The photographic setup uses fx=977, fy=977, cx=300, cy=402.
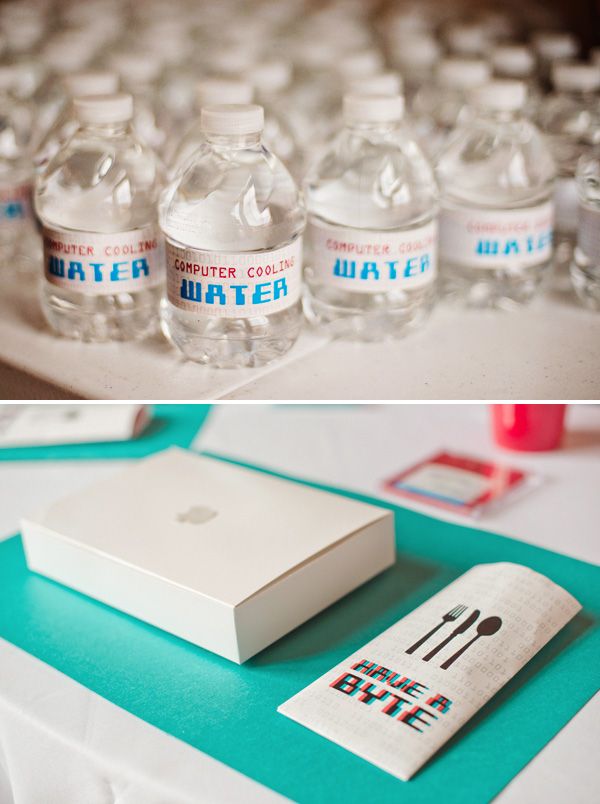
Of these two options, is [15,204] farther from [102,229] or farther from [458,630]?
[458,630]

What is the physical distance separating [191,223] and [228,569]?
0.36 metres

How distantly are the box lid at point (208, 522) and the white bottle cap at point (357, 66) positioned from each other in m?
0.59

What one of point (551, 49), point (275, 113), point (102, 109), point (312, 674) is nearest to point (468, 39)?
point (551, 49)

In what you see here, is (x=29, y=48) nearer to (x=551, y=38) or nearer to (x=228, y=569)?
(x=551, y=38)

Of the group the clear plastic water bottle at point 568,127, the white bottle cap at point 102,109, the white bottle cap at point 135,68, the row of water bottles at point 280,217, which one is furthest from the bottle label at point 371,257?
the white bottle cap at point 135,68

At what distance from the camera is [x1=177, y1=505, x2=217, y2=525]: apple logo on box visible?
1144 millimetres

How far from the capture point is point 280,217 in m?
1.08

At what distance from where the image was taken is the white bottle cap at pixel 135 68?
1.39m

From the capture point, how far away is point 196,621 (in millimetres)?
997

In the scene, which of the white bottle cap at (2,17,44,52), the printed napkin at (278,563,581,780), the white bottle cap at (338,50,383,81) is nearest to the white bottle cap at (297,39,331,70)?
the white bottle cap at (338,50,383,81)

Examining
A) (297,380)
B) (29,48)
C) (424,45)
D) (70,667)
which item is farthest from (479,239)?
(29,48)

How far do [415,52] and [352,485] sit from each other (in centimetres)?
68

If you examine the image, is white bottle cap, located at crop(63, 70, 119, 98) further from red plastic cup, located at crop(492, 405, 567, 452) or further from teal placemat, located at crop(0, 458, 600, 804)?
red plastic cup, located at crop(492, 405, 567, 452)

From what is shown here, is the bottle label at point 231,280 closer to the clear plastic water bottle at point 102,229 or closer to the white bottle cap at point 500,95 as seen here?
the clear plastic water bottle at point 102,229
